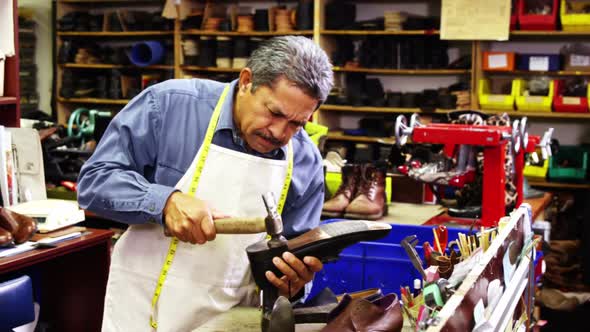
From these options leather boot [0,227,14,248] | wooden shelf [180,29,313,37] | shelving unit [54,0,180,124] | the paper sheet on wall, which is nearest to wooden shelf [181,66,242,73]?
shelving unit [54,0,180,124]

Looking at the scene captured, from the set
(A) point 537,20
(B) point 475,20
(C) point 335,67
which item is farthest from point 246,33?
(A) point 537,20

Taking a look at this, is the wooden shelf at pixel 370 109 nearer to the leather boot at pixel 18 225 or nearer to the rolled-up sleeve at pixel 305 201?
the leather boot at pixel 18 225

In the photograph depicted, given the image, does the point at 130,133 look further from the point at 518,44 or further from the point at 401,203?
the point at 518,44

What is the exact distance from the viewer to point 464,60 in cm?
643

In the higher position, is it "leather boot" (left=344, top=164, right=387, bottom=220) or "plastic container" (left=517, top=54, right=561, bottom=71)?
"plastic container" (left=517, top=54, right=561, bottom=71)

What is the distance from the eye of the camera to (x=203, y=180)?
2.07m

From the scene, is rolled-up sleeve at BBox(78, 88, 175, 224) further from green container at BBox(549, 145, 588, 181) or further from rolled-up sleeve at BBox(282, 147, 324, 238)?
green container at BBox(549, 145, 588, 181)

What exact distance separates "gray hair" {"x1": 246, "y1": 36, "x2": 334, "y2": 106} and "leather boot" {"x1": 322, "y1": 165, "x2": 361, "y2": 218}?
1.69 m

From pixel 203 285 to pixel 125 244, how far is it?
0.80 ft

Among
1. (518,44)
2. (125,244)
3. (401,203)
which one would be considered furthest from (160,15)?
(125,244)

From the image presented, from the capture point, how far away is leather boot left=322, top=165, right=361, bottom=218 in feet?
11.7

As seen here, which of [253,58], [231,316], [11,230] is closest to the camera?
[253,58]

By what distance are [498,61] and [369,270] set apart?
13.4 feet

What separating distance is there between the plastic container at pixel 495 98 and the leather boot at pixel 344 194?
2809 millimetres
